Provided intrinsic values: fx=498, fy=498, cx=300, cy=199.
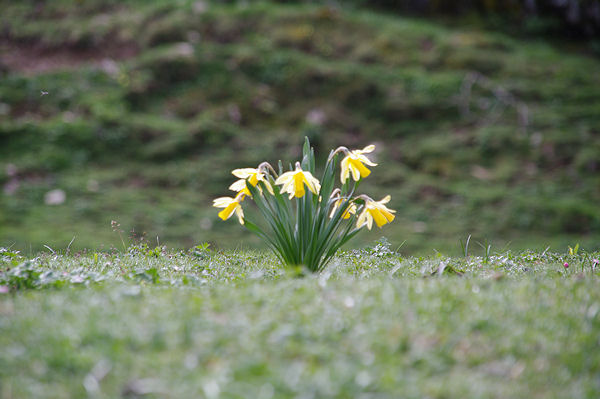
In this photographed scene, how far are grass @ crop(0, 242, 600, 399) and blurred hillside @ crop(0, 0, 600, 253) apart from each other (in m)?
3.62

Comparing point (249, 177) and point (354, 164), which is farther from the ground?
point (354, 164)

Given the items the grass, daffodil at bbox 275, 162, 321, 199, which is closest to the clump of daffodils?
daffodil at bbox 275, 162, 321, 199

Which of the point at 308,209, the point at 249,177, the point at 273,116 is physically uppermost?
the point at 249,177

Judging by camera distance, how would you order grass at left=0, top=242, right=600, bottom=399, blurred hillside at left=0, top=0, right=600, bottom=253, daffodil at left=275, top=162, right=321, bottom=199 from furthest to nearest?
1. blurred hillside at left=0, top=0, right=600, bottom=253
2. daffodil at left=275, top=162, right=321, bottom=199
3. grass at left=0, top=242, right=600, bottom=399

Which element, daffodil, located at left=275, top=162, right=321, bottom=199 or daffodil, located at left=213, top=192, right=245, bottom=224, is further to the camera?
daffodil, located at left=213, top=192, right=245, bottom=224

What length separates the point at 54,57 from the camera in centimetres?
904

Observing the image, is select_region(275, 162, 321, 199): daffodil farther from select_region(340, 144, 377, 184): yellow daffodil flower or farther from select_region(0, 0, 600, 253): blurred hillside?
select_region(0, 0, 600, 253): blurred hillside

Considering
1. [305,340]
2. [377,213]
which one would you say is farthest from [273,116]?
[305,340]

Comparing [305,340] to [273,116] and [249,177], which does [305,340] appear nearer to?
[249,177]

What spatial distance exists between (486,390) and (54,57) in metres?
9.65

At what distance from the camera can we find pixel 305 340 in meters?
1.61

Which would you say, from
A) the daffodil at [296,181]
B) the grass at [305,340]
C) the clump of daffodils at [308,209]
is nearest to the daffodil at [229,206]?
the clump of daffodils at [308,209]

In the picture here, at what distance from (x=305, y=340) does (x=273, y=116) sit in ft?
22.6

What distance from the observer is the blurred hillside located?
630 centimetres
